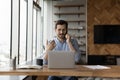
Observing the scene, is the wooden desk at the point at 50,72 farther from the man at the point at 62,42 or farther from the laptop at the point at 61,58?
the man at the point at 62,42

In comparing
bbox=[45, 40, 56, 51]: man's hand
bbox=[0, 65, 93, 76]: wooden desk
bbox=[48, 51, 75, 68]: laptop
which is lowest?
bbox=[0, 65, 93, 76]: wooden desk

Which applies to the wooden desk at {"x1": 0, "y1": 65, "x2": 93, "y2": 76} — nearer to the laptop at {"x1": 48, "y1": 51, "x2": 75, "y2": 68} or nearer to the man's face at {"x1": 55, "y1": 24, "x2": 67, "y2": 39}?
the laptop at {"x1": 48, "y1": 51, "x2": 75, "y2": 68}

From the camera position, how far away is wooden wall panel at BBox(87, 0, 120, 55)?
363 inches

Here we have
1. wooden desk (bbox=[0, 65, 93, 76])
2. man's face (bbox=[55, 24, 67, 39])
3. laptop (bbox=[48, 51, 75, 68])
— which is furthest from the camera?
man's face (bbox=[55, 24, 67, 39])

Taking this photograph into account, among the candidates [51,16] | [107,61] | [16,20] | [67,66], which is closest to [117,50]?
[107,61]

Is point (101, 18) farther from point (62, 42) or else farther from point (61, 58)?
point (61, 58)

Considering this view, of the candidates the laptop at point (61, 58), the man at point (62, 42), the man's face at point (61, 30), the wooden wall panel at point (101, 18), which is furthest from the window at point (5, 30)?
the wooden wall panel at point (101, 18)

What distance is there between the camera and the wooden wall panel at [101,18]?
9.21 metres

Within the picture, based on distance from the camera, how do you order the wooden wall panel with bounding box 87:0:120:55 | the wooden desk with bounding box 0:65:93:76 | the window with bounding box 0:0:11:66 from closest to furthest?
the wooden desk with bounding box 0:65:93:76 < the window with bounding box 0:0:11:66 < the wooden wall panel with bounding box 87:0:120:55

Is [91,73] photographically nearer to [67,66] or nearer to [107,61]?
[67,66]

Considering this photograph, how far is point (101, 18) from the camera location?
9289 mm

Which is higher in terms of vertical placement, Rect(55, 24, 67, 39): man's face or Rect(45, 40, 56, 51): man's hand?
Rect(55, 24, 67, 39): man's face

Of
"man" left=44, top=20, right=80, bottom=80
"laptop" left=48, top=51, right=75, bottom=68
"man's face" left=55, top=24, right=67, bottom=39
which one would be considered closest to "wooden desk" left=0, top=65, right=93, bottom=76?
"laptop" left=48, top=51, right=75, bottom=68

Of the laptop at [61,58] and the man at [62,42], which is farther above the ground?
the man at [62,42]
